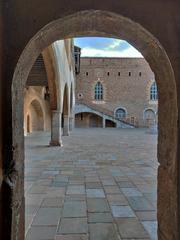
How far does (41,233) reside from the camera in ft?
8.23

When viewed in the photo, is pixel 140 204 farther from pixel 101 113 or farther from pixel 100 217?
pixel 101 113

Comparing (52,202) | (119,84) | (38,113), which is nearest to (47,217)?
(52,202)

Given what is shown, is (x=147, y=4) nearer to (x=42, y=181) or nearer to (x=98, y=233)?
(x=98, y=233)

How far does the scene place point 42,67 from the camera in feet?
34.3

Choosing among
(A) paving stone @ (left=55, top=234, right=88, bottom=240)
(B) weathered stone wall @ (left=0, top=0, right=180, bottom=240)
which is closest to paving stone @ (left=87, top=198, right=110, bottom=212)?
(A) paving stone @ (left=55, top=234, right=88, bottom=240)

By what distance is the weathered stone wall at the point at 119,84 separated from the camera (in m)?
38.9

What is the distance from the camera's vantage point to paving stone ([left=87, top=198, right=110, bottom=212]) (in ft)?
10.5

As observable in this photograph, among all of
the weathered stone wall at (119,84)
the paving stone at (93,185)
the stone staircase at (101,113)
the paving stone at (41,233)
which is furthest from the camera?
the weathered stone wall at (119,84)

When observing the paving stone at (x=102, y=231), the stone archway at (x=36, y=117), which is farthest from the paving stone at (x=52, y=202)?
the stone archway at (x=36, y=117)

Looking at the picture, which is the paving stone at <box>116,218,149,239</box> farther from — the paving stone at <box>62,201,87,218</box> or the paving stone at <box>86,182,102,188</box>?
the paving stone at <box>86,182,102,188</box>

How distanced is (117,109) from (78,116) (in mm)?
6336

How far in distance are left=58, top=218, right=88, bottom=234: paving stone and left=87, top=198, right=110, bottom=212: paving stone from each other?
1.18ft

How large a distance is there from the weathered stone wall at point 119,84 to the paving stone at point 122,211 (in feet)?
116

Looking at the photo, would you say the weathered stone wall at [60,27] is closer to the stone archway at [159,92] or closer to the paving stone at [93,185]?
the stone archway at [159,92]
